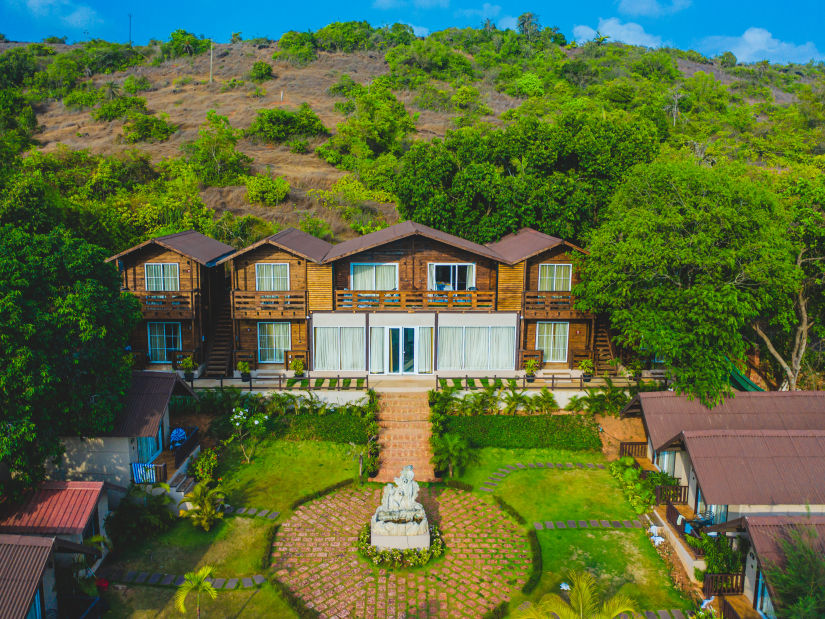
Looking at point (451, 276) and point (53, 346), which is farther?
point (451, 276)

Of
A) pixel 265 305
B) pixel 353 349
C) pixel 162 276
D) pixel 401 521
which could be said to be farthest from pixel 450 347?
pixel 162 276

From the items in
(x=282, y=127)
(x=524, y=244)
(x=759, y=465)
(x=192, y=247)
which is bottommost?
(x=759, y=465)

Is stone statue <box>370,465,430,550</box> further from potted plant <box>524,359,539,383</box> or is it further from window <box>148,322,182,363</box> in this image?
window <box>148,322,182,363</box>

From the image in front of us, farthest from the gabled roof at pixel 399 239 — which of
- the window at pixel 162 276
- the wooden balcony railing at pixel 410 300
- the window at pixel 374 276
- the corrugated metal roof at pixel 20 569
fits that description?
the corrugated metal roof at pixel 20 569

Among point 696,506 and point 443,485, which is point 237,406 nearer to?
point 443,485

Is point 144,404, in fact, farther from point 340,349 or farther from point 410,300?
point 410,300

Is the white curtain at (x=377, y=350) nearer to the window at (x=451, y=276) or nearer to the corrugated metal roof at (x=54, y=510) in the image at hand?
the window at (x=451, y=276)
